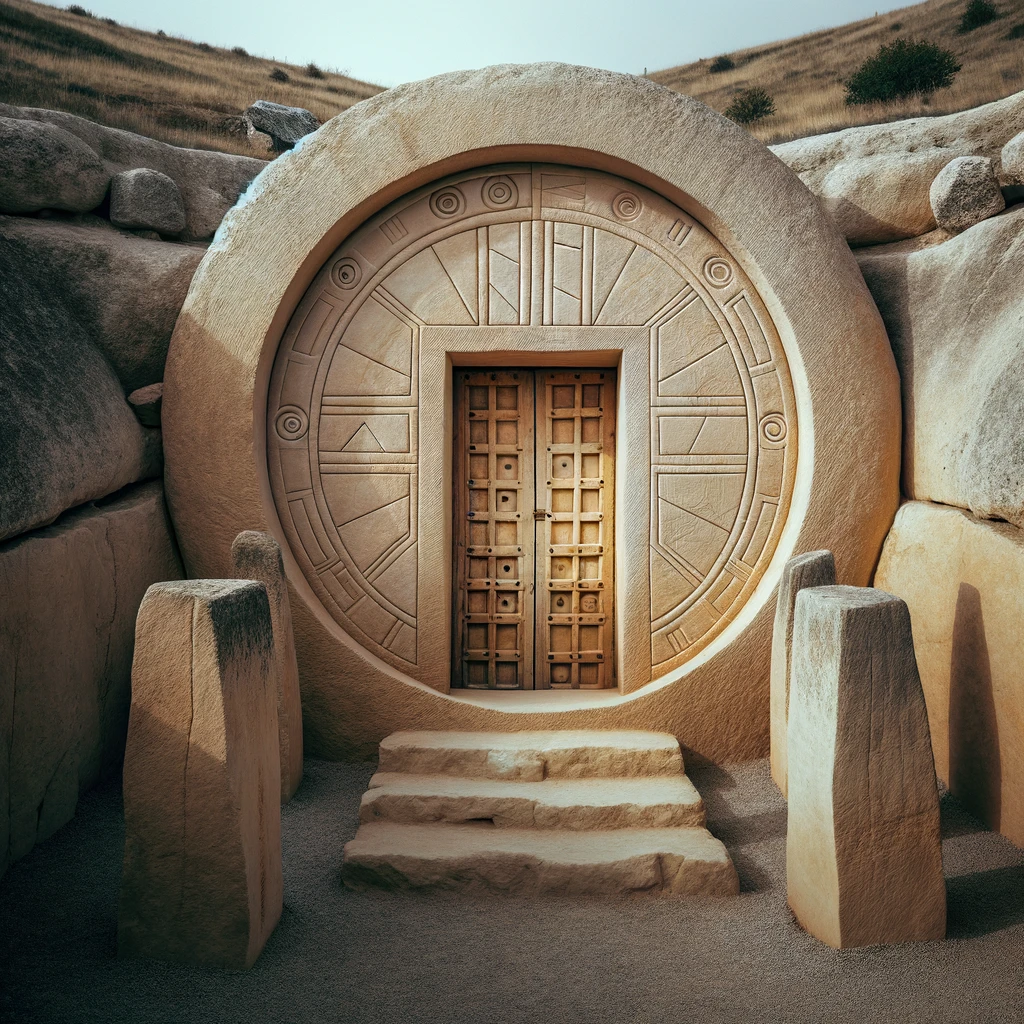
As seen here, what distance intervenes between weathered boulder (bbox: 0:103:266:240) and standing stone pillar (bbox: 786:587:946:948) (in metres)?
4.99

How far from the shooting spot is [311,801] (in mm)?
4395

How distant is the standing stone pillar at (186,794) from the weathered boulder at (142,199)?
3.47 m

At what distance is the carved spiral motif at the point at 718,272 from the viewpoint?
16.5 ft

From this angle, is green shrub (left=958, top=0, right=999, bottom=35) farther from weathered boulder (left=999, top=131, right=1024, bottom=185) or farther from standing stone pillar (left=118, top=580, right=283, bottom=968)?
standing stone pillar (left=118, top=580, right=283, bottom=968)

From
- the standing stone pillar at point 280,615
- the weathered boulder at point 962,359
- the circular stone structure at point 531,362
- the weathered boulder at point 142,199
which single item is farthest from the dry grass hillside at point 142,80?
the weathered boulder at point 962,359

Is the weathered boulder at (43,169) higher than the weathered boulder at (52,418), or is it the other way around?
the weathered boulder at (43,169)

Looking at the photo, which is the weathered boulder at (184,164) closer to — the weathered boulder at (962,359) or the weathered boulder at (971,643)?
the weathered boulder at (962,359)

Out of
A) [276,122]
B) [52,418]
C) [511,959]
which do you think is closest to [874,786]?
[511,959]

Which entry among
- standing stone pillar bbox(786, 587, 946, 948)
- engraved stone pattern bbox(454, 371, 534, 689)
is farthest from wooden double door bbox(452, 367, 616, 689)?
standing stone pillar bbox(786, 587, 946, 948)

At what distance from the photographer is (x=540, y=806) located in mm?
4117

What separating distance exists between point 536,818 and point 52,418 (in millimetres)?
2952

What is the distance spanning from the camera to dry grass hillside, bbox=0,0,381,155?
8.71 m

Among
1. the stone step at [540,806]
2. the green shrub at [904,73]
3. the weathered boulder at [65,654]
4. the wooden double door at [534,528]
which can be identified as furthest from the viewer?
the green shrub at [904,73]

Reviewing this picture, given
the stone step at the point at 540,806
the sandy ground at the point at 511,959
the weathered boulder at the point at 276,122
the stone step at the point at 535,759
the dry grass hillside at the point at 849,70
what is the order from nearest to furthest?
1. the sandy ground at the point at 511,959
2. the stone step at the point at 540,806
3. the stone step at the point at 535,759
4. the dry grass hillside at the point at 849,70
5. the weathered boulder at the point at 276,122
